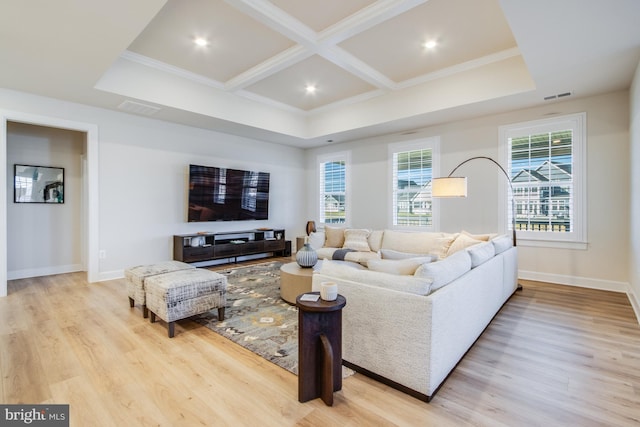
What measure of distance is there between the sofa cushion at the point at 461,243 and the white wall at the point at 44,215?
6.15 metres

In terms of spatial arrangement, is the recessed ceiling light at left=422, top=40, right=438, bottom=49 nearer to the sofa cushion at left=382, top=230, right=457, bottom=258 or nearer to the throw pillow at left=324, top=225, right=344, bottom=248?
the sofa cushion at left=382, top=230, right=457, bottom=258

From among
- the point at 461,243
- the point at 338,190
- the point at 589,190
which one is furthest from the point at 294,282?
the point at 589,190

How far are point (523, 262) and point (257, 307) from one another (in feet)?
13.8

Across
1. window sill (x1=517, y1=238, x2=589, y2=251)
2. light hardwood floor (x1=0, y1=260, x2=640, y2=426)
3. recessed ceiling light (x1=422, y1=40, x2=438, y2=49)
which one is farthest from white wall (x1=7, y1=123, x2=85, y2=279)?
window sill (x1=517, y1=238, x2=589, y2=251)

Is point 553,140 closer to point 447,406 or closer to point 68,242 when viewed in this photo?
point 447,406

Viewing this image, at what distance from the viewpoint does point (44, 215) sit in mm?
5137

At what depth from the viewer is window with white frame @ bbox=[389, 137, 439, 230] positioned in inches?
231

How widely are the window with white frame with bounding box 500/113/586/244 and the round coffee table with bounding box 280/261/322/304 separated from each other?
3.13m

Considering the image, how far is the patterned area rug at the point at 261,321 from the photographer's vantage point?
8.16 feet

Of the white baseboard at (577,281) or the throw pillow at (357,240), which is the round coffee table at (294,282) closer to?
the throw pillow at (357,240)

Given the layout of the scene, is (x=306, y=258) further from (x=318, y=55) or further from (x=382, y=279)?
(x=318, y=55)

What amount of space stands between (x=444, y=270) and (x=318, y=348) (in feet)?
3.25

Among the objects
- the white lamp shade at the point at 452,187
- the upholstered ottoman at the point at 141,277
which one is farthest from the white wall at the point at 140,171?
the white lamp shade at the point at 452,187

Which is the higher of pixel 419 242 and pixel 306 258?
pixel 419 242
